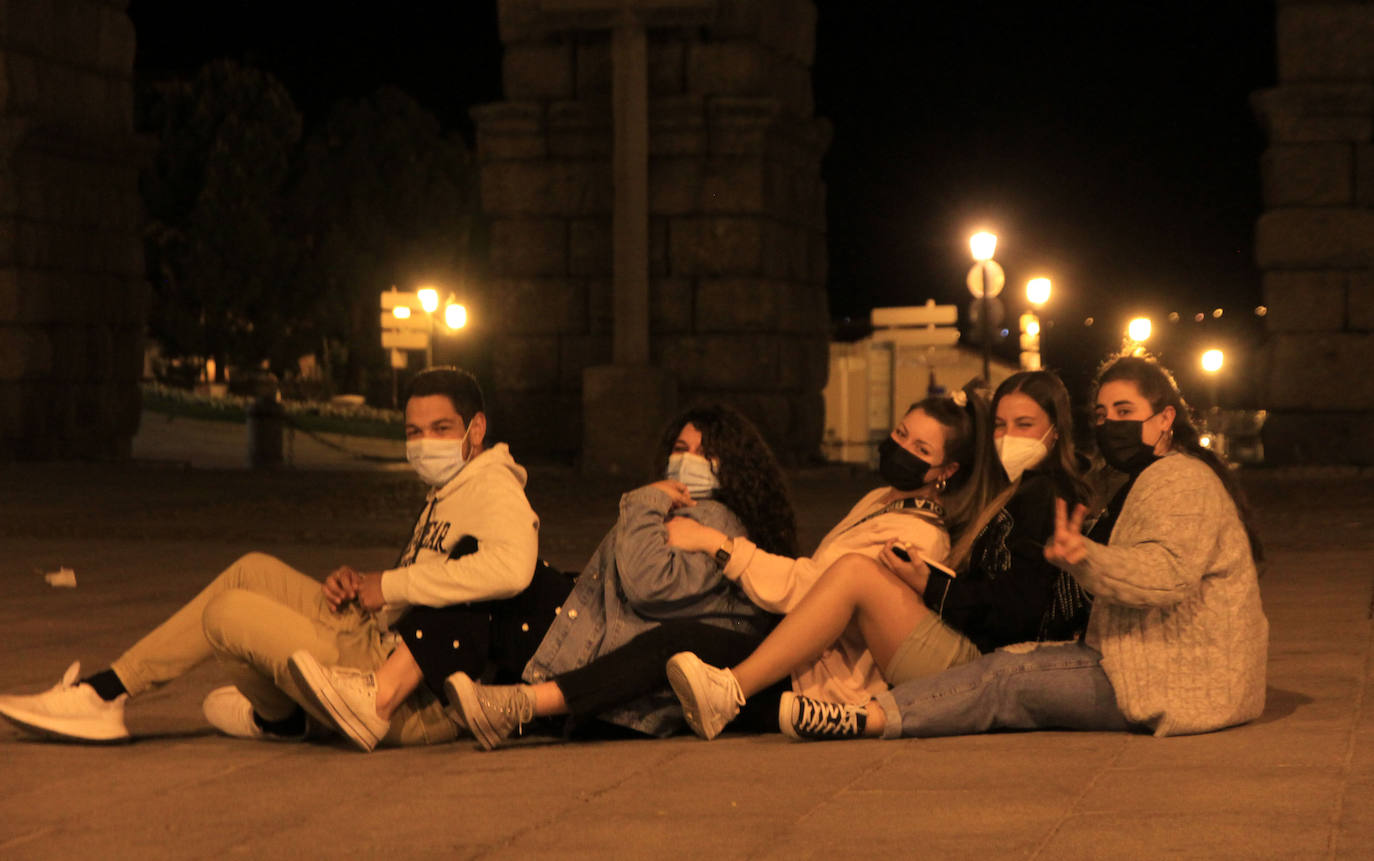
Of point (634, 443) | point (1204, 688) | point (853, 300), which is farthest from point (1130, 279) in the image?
point (1204, 688)

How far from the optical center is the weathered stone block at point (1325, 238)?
17.1 m

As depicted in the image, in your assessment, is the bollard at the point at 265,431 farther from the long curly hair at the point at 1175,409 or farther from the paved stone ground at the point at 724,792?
the long curly hair at the point at 1175,409

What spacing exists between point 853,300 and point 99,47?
2056 cm

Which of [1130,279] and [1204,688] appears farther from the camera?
[1130,279]

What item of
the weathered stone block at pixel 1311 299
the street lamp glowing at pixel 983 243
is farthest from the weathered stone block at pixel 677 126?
the weathered stone block at pixel 1311 299

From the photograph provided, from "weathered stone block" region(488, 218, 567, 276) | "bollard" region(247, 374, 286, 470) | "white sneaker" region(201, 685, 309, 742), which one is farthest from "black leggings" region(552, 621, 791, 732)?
Answer: "bollard" region(247, 374, 286, 470)

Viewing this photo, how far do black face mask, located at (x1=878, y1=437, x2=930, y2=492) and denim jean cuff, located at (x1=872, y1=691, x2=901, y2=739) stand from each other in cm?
66

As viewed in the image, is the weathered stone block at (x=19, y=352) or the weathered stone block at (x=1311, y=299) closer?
the weathered stone block at (x=1311, y=299)

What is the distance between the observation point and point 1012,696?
18.7ft

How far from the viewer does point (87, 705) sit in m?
5.81

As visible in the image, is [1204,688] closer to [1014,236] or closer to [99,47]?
[99,47]

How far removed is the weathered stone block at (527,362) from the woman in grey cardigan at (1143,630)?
13.3 meters

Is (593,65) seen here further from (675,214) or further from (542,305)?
(542,305)

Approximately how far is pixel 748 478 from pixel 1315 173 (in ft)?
41.2
